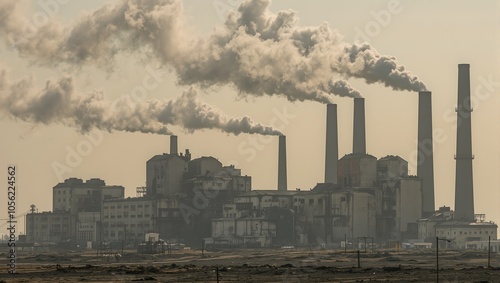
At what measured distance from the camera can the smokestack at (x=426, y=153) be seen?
180 m

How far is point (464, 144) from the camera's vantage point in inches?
6905

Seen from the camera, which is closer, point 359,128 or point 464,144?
point 464,144

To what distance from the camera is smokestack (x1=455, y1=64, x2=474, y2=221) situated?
575 ft

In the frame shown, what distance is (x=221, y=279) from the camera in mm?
84750

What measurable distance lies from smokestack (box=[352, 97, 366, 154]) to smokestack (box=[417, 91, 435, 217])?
12491 mm

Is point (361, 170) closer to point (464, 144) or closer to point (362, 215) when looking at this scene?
point (362, 215)

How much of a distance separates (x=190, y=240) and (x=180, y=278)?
109448 millimetres

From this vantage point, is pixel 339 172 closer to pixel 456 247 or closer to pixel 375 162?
pixel 375 162

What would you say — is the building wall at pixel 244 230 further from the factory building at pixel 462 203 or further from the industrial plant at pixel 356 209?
the factory building at pixel 462 203

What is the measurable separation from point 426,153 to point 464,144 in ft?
34.8

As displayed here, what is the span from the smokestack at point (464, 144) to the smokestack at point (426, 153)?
15.9 feet

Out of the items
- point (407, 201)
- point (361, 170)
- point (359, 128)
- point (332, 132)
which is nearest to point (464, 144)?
point (407, 201)

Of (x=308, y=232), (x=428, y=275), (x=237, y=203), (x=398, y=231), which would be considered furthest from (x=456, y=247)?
(x=428, y=275)

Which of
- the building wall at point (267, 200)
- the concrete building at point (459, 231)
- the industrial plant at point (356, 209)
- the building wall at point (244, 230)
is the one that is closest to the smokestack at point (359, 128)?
the industrial plant at point (356, 209)
